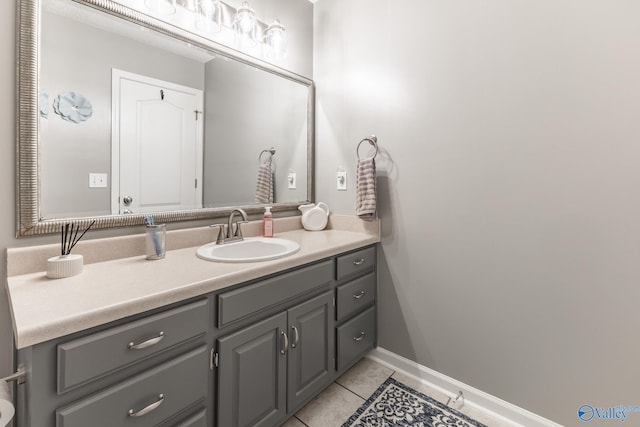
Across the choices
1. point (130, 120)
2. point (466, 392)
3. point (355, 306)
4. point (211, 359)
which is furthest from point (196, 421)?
point (466, 392)

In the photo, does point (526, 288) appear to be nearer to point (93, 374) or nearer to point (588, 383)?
point (588, 383)

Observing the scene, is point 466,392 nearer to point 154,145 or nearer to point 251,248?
point 251,248

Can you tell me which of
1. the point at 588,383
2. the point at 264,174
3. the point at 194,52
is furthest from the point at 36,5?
the point at 588,383

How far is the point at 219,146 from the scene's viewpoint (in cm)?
165

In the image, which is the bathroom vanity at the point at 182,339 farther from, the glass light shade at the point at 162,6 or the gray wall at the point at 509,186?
the glass light shade at the point at 162,6

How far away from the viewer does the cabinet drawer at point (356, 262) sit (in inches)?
62.2

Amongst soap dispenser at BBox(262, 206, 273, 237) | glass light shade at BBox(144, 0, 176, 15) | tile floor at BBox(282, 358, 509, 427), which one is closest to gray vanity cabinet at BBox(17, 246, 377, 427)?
tile floor at BBox(282, 358, 509, 427)

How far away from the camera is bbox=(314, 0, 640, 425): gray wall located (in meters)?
1.16

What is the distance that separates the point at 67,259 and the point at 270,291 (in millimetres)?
717

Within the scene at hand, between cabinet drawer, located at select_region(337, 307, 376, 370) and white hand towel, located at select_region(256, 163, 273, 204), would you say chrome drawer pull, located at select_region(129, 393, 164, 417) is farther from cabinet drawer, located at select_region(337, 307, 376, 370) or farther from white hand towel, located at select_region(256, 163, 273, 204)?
white hand towel, located at select_region(256, 163, 273, 204)

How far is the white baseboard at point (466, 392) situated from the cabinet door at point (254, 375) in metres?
0.83

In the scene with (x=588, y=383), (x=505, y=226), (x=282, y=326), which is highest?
(x=505, y=226)

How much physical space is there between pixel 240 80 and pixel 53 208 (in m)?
1.13

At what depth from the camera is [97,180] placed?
121 centimetres
